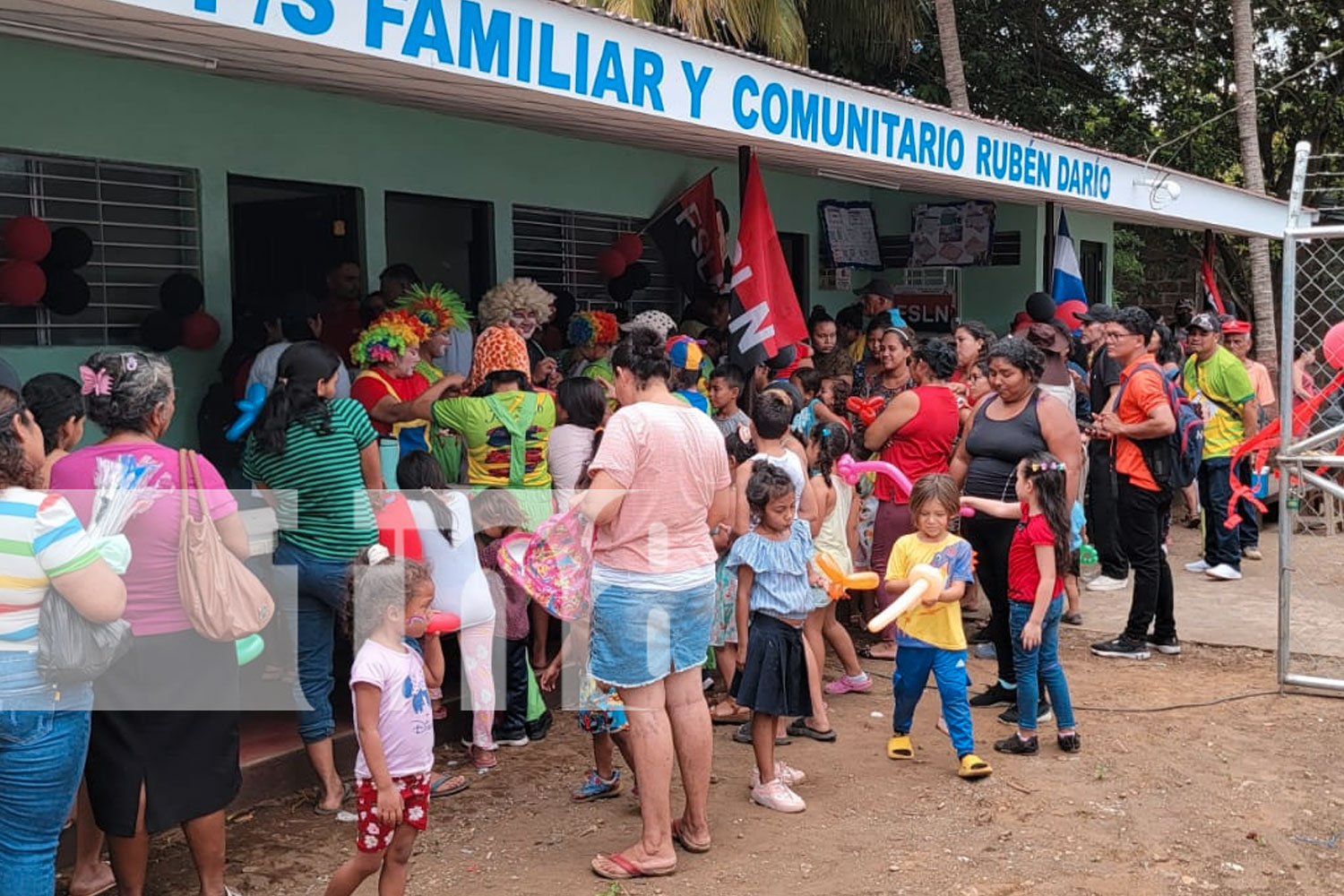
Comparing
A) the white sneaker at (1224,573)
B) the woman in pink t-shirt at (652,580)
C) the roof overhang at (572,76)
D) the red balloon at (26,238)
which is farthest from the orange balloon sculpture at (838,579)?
the white sneaker at (1224,573)

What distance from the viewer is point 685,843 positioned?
4.55 metres

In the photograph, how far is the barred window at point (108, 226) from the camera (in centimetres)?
604

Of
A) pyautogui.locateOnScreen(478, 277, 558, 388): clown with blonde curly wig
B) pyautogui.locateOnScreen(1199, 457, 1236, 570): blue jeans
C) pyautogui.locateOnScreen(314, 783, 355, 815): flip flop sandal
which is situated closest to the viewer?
pyautogui.locateOnScreen(314, 783, 355, 815): flip flop sandal

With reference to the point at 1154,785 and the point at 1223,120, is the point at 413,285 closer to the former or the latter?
the point at 1154,785

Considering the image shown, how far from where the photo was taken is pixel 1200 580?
908cm

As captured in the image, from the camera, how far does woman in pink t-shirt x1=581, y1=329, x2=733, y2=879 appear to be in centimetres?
425

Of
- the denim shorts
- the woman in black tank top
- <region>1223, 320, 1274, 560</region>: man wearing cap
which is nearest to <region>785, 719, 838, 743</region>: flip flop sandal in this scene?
the woman in black tank top

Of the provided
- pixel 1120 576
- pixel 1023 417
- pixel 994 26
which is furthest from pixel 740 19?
pixel 1023 417

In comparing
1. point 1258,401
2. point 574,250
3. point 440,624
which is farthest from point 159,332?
point 1258,401

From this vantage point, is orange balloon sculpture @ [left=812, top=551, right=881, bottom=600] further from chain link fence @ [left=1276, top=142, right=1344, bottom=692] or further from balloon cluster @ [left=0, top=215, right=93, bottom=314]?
balloon cluster @ [left=0, top=215, right=93, bottom=314]

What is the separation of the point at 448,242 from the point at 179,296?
8.60 ft

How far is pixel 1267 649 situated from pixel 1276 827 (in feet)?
8.94

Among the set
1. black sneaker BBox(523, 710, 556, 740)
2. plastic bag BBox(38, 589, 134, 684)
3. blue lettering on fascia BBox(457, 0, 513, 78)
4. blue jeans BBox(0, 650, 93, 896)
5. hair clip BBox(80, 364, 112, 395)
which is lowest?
black sneaker BBox(523, 710, 556, 740)

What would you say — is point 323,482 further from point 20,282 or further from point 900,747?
point 900,747
